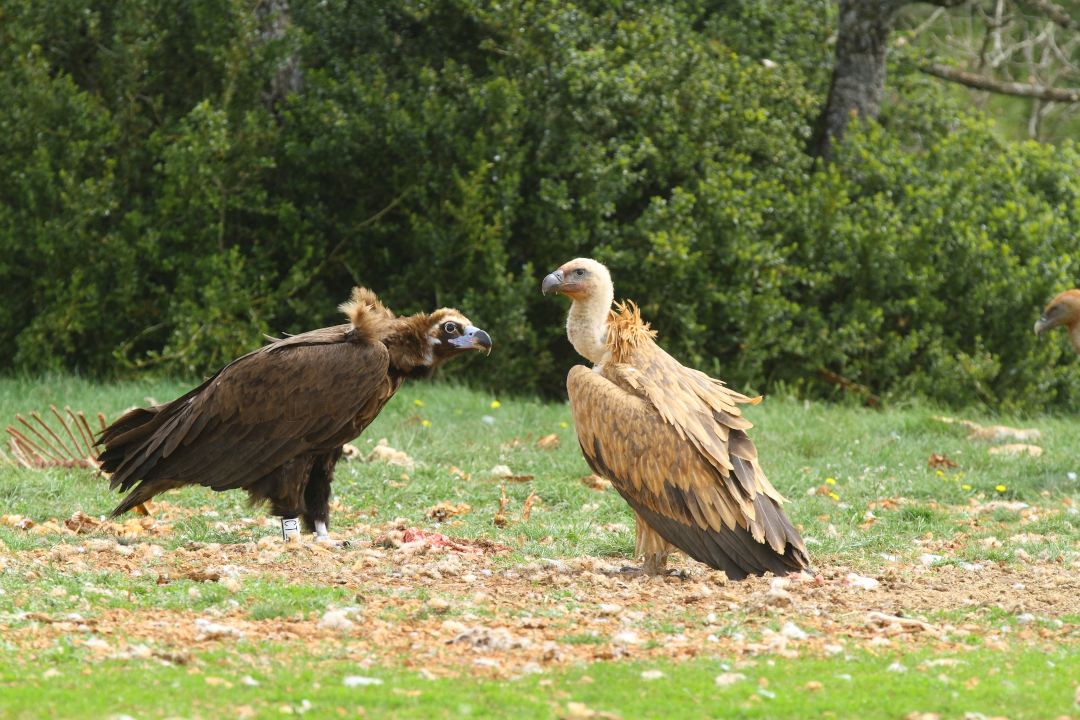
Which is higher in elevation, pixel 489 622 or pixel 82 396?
pixel 489 622

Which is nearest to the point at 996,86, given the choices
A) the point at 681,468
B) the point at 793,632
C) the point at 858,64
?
the point at 858,64

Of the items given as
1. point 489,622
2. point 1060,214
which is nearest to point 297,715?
point 489,622

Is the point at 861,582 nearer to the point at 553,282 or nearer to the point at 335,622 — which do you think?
the point at 553,282

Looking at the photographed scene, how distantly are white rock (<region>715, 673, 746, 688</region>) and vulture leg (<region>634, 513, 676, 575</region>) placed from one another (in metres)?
1.65

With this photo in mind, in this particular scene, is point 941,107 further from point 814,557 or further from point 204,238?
point 814,557

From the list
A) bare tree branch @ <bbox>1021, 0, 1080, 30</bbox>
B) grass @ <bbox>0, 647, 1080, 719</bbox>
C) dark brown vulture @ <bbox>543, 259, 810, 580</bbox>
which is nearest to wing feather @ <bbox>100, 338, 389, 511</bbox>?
dark brown vulture @ <bbox>543, 259, 810, 580</bbox>

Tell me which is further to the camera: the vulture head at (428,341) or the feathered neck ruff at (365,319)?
the vulture head at (428,341)

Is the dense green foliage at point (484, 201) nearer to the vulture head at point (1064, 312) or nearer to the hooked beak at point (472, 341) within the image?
the vulture head at point (1064, 312)

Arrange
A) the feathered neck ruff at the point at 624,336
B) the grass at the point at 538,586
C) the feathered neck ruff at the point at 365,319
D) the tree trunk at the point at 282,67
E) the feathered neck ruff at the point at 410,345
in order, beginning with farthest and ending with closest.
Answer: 1. the tree trunk at the point at 282,67
2. the feathered neck ruff at the point at 410,345
3. the feathered neck ruff at the point at 365,319
4. the feathered neck ruff at the point at 624,336
5. the grass at the point at 538,586

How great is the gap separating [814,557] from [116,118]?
952cm

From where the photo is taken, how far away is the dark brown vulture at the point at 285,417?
5.54m

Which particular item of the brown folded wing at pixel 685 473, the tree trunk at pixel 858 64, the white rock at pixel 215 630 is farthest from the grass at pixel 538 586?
the tree trunk at pixel 858 64

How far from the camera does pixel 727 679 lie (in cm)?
355

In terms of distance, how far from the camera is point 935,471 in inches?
320
